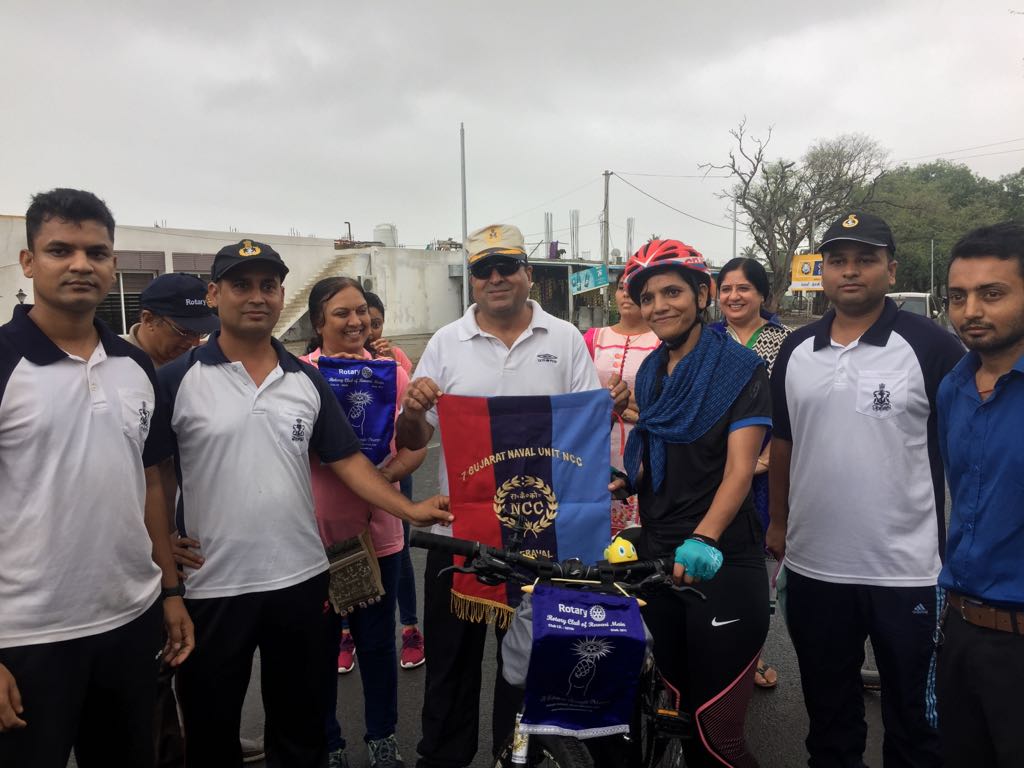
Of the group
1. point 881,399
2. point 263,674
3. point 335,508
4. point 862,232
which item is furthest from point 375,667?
point 862,232

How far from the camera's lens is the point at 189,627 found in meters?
2.42

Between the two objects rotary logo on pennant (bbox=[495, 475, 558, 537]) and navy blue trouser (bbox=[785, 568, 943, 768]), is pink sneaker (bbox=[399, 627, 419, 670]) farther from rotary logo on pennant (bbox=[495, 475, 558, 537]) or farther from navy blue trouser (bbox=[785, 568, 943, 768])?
navy blue trouser (bbox=[785, 568, 943, 768])

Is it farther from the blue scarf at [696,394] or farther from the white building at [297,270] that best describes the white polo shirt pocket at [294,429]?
the white building at [297,270]

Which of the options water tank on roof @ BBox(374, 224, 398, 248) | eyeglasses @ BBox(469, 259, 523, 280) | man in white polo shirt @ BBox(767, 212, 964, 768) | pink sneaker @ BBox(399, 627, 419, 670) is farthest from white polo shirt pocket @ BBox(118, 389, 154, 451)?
water tank on roof @ BBox(374, 224, 398, 248)

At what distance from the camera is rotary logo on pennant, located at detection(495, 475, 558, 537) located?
2.54 m

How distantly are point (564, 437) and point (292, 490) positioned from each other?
42.5 inches

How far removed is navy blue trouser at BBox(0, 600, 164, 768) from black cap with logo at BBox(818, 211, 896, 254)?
3016 mm

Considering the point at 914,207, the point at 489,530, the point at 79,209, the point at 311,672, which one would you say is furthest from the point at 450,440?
the point at 914,207

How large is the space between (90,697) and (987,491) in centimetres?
295

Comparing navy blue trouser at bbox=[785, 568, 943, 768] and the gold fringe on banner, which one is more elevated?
the gold fringe on banner

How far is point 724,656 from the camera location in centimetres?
232

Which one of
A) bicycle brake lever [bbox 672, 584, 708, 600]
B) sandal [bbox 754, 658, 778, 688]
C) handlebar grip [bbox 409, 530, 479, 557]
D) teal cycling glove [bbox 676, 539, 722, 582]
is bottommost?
sandal [bbox 754, 658, 778, 688]

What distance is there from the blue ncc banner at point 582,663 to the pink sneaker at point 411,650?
95.3 inches

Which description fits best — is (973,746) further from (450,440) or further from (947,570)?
(450,440)
